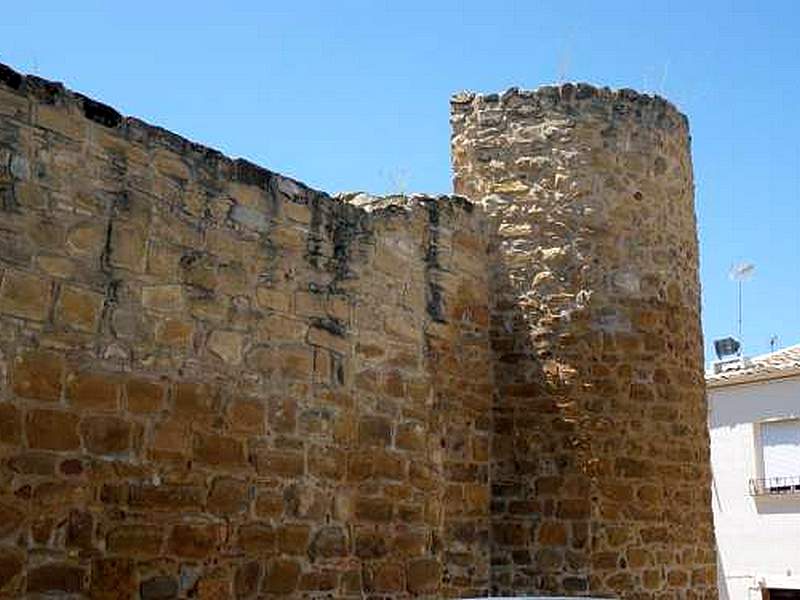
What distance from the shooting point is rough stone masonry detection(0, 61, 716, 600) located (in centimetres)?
479

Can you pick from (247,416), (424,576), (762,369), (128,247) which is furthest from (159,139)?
(762,369)

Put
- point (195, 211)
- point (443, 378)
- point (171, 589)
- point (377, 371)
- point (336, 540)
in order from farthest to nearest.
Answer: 1. point (443, 378)
2. point (377, 371)
3. point (336, 540)
4. point (195, 211)
5. point (171, 589)

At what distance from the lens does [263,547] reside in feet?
18.5

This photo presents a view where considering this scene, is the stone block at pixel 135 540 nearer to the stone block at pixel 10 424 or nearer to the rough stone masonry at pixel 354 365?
the rough stone masonry at pixel 354 365

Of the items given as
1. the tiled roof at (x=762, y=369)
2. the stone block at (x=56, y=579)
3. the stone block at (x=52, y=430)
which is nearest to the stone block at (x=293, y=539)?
the stone block at (x=56, y=579)

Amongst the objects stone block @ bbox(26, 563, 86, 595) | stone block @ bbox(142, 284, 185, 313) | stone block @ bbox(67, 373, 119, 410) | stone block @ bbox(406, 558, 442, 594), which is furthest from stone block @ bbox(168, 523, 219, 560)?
stone block @ bbox(406, 558, 442, 594)

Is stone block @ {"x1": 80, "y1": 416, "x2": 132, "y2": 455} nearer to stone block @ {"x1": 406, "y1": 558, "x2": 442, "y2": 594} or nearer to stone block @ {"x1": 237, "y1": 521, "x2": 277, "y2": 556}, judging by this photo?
stone block @ {"x1": 237, "y1": 521, "x2": 277, "y2": 556}

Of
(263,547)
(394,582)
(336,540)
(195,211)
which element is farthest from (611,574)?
(195,211)

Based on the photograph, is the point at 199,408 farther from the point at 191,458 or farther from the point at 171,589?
the point at 171,589

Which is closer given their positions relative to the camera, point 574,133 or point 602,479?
point 602,479

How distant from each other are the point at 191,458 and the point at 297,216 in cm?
154

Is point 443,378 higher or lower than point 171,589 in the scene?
higher

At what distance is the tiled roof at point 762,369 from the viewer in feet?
55.3

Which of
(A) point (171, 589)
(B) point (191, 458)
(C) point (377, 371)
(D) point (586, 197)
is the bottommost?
(A) point (171, 589)
